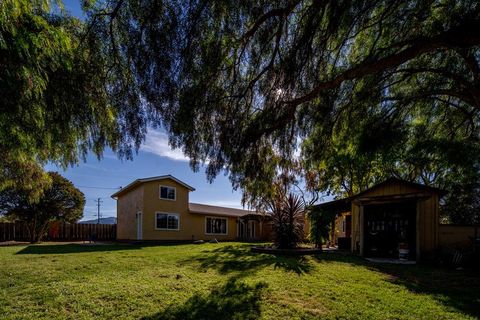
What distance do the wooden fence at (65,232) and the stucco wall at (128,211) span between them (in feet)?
5.18

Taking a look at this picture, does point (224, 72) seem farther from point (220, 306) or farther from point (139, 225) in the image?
point (139, 225)

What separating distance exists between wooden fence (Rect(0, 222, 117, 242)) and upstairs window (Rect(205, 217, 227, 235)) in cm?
823

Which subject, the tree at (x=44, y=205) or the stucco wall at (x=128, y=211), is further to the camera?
the tree at (x=44, y=205)

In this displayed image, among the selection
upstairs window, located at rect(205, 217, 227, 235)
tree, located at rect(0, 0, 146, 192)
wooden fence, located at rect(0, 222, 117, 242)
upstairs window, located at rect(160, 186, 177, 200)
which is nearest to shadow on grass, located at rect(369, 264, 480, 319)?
tree, located at rect(0, 0, 146, 192)

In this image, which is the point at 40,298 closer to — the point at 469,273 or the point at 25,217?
the point at 469,273

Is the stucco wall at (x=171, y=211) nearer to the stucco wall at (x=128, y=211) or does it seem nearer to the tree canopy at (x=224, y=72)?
the stucco wall at (x=128, y=211)

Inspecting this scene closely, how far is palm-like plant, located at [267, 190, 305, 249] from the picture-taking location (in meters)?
12.4

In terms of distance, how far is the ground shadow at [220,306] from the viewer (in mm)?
4367

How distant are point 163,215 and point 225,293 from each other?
59.1 feet

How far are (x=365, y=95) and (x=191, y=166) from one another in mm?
4686

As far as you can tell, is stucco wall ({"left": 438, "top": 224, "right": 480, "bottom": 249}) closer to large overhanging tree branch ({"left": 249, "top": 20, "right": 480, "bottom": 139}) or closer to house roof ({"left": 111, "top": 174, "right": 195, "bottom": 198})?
large overhanging tree branch ({"left": 249, "top": 20, "right": 480, "bottom": 139})

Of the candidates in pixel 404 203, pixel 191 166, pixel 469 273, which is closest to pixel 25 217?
pixel 191 166

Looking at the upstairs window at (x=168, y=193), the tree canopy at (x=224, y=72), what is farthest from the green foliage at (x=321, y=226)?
the upstairs window at (x=168, y=193)

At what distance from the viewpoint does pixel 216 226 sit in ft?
88.8
